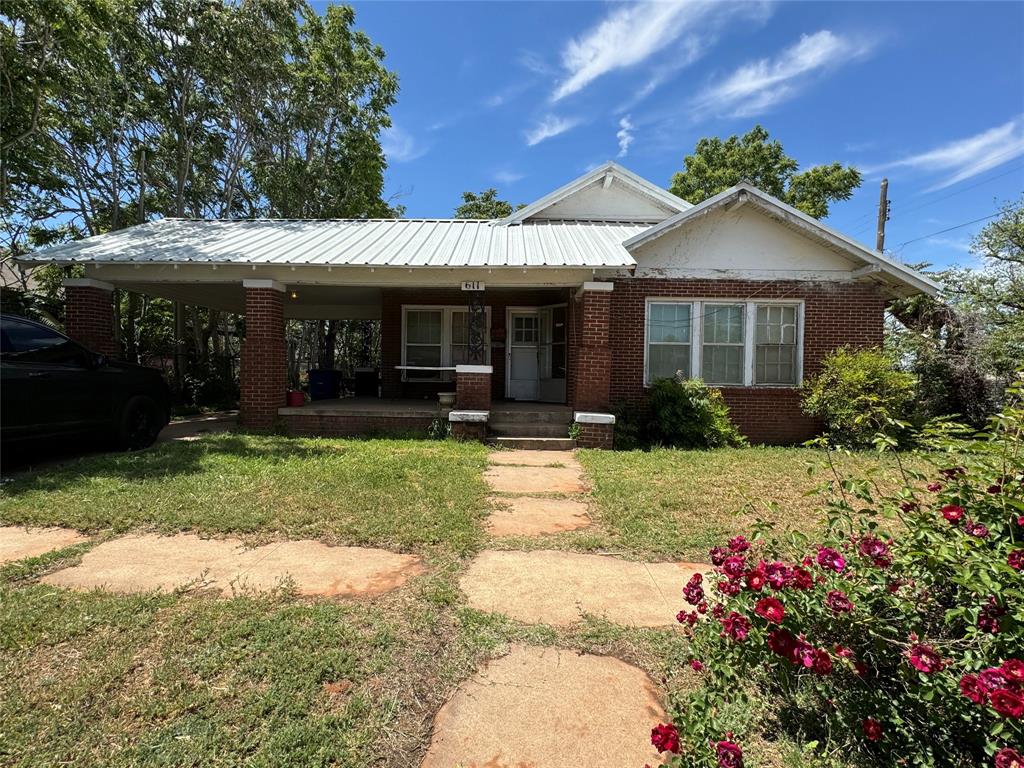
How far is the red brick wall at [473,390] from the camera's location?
8731 mm

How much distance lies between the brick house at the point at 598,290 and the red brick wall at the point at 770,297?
27mm

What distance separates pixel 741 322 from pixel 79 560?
9.91m

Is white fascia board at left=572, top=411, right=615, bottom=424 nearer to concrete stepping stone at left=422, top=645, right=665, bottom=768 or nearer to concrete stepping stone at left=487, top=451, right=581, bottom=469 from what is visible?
concrete stepping stone at left=487, top=451, right=581, bottom=469

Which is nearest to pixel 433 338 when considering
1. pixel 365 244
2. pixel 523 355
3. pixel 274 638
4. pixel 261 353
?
pixel 523 355

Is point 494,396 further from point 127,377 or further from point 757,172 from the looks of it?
point 757,172

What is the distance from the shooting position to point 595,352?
8.59m

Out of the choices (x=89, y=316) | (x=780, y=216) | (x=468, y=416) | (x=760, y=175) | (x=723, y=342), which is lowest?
(x=468, y=416)

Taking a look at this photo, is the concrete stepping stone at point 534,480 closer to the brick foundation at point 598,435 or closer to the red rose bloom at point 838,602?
the brick foundation at point 598,435

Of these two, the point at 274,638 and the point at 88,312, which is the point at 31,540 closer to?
the point at 274,638

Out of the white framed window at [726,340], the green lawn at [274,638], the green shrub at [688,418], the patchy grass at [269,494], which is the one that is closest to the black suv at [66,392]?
the patchy grass at [269,494]

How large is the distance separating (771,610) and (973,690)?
21.1 inches

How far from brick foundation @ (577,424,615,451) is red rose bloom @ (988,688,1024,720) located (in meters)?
7.04

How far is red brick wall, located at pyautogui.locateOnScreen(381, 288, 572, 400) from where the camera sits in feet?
38.9

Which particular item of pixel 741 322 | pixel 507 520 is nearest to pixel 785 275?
pixel 741 322
